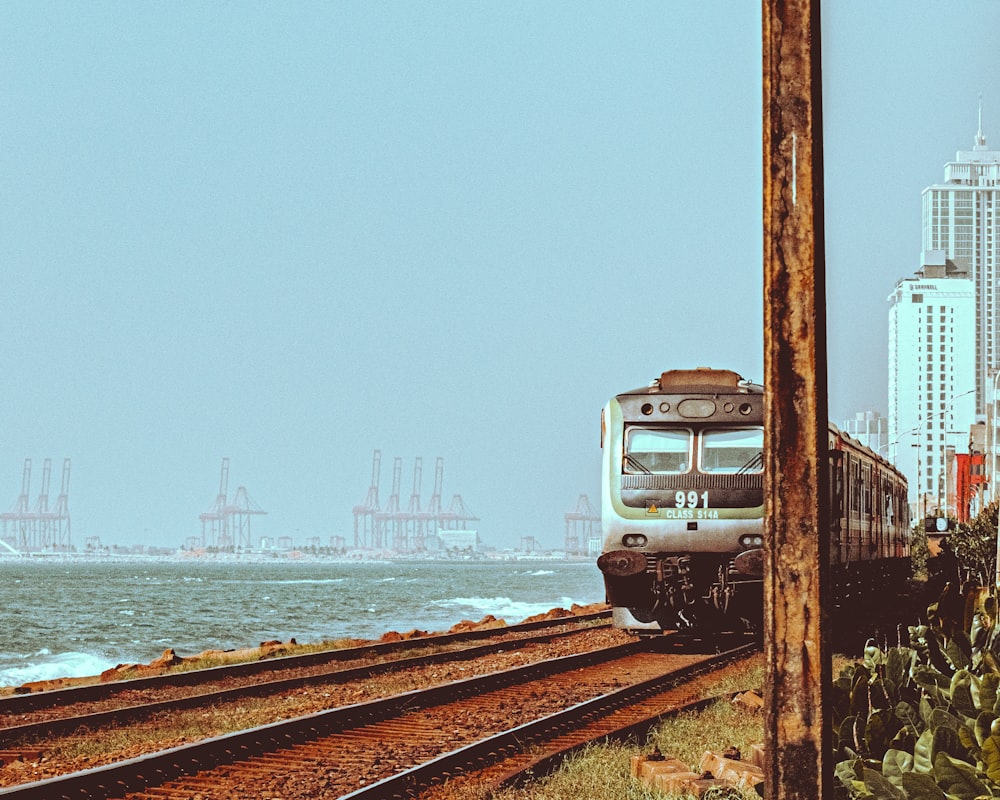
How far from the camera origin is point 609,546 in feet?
53.2

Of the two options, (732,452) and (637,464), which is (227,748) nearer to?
(637,464)

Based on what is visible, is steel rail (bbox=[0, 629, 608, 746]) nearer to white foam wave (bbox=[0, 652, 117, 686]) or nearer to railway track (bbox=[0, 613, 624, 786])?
railway track (bbox=[0, 613, 624, 786])

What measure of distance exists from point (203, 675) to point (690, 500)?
6.24 metres

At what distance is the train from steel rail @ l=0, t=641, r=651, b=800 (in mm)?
2940

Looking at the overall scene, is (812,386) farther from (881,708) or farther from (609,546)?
(609,546)

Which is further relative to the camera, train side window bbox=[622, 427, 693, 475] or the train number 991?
train side window bbox=[622, 427, 693, 475]

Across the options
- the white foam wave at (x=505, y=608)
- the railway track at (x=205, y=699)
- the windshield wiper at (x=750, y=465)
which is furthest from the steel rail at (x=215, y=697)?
the white foam wave at (x=505, y=608)

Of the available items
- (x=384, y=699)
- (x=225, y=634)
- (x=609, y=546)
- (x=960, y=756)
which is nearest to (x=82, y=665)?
(x=225, y=634)

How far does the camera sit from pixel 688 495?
1588 cm

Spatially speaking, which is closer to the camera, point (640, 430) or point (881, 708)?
point (881, 708)

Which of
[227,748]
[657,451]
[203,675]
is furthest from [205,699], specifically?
[657,451]

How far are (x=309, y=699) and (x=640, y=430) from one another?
5412 mm

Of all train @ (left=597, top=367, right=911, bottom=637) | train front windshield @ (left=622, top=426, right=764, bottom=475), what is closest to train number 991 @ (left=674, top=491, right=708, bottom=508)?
train @ (left=597, top=367, right=911, bottom=637)

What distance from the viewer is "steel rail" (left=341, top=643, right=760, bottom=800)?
26.2ft
